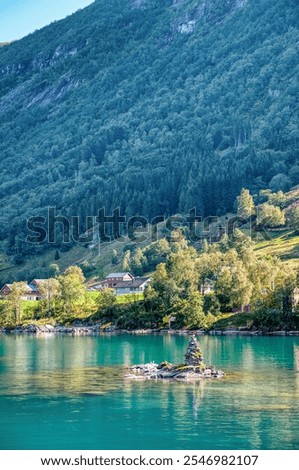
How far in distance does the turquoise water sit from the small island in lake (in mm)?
2124

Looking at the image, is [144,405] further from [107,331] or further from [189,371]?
[107,331]

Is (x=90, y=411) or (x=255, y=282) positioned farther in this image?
(x=255, y=282)

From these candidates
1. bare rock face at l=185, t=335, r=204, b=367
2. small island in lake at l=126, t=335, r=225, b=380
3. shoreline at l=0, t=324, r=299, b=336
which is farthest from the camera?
shoreline at l=0, t=324, r=299, b=336

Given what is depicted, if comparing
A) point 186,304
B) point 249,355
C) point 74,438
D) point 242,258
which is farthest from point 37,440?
point 242,258

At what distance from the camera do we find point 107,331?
177 metres

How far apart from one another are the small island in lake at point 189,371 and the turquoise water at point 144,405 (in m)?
2.12

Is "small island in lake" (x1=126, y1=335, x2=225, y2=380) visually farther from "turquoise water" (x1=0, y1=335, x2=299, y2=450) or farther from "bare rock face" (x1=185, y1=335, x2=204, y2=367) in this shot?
"turquoise water" (x1=0, y1=335, x2=299, y2=450)

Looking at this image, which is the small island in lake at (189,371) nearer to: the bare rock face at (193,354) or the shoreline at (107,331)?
the bare rock face at (193,354)

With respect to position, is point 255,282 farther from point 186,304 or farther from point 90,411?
point 90,411

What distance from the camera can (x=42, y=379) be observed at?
93875 millimetres

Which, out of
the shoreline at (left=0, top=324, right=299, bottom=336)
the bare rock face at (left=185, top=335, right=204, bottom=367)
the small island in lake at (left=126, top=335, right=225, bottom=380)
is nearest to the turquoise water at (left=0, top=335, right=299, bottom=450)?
the small island in lake at (left=126, top=335, right=225, bottom=380)

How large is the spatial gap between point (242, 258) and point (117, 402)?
4546 inches

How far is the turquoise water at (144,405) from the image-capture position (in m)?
61.3

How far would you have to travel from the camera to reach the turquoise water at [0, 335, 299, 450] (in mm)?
61281
